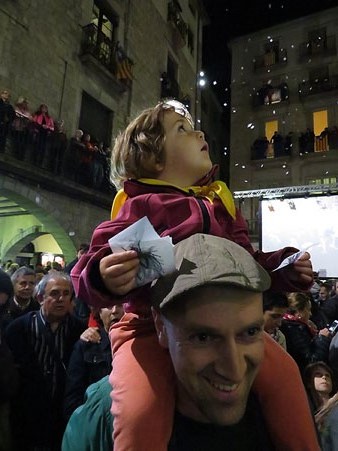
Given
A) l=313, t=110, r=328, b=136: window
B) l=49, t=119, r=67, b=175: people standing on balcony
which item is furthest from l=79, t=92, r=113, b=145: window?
l=313, t=110, r=328, b=136: window

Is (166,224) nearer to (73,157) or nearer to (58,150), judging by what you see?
(58,150)

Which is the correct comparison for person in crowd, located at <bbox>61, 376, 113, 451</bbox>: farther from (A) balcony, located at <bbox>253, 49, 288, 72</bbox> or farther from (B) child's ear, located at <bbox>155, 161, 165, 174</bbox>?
(A) balcony, located at <bbox>253, 49, 288, 72</bbox>

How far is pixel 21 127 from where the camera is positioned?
30.7 feet

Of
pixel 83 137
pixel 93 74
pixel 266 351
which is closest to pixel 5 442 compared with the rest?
pixel 266 351

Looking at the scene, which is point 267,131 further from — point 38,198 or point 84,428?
point 84,428

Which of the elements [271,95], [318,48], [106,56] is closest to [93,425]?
[106,56]

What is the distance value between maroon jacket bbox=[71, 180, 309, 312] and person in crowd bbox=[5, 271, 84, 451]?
2.20 metres

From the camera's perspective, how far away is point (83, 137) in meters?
11.7

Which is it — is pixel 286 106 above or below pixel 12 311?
above

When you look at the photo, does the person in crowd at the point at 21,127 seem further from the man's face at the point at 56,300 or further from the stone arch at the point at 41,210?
the man's face at the point at 56,300

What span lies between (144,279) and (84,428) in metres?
0.65

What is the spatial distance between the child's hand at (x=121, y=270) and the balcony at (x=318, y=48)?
25140 millimetres

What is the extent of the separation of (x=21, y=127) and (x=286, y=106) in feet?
57.7

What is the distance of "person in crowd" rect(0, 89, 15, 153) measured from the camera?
8.67 metres
